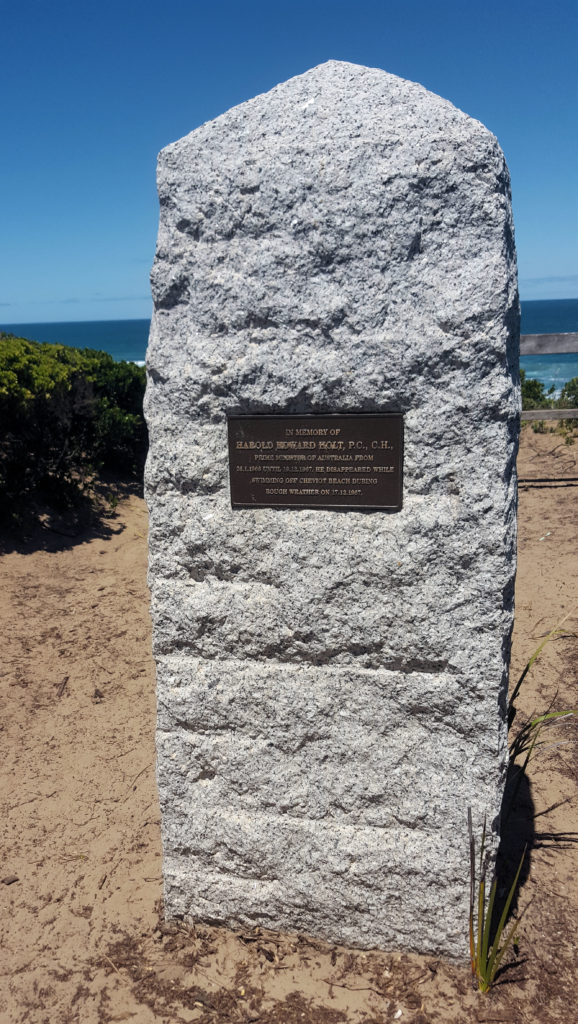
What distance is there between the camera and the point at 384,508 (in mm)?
2156

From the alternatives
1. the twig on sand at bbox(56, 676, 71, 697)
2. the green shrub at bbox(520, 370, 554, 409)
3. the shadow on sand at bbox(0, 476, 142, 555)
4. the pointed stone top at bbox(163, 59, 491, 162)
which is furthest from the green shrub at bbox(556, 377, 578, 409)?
the pointed stone top at bbox(163, 59, 491, 162)

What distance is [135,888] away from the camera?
2.84m

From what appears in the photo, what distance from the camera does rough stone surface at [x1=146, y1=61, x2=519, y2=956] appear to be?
1.99 metres

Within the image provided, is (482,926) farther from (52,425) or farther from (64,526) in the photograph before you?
(52,425)

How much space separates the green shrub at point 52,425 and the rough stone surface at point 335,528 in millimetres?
4120

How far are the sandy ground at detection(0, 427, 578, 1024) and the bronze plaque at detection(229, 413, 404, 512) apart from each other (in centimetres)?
170

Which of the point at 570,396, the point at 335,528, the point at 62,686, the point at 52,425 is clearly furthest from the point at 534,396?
the point at 335,528

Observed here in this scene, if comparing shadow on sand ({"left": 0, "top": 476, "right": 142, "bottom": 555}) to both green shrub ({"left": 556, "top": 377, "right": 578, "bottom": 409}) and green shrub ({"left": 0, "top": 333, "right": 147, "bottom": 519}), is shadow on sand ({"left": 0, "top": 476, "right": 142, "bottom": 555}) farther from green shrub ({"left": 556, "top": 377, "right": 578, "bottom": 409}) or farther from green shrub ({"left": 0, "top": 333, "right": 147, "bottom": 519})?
green shrub ({"left": 556, "top": 377, "right": 578, "bottom": 409})

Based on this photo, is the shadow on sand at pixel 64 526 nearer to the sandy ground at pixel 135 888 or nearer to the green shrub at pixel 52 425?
the green shrub at pixel 52 425

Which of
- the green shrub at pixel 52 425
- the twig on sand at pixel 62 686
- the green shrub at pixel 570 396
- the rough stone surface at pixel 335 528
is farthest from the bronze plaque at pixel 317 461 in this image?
the green shrub at pixel 570 396

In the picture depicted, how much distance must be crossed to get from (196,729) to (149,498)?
86 centimetres

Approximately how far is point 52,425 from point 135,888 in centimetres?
450

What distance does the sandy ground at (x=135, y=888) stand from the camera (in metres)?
2.33

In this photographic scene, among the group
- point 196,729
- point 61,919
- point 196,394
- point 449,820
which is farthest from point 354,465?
point 61,919
